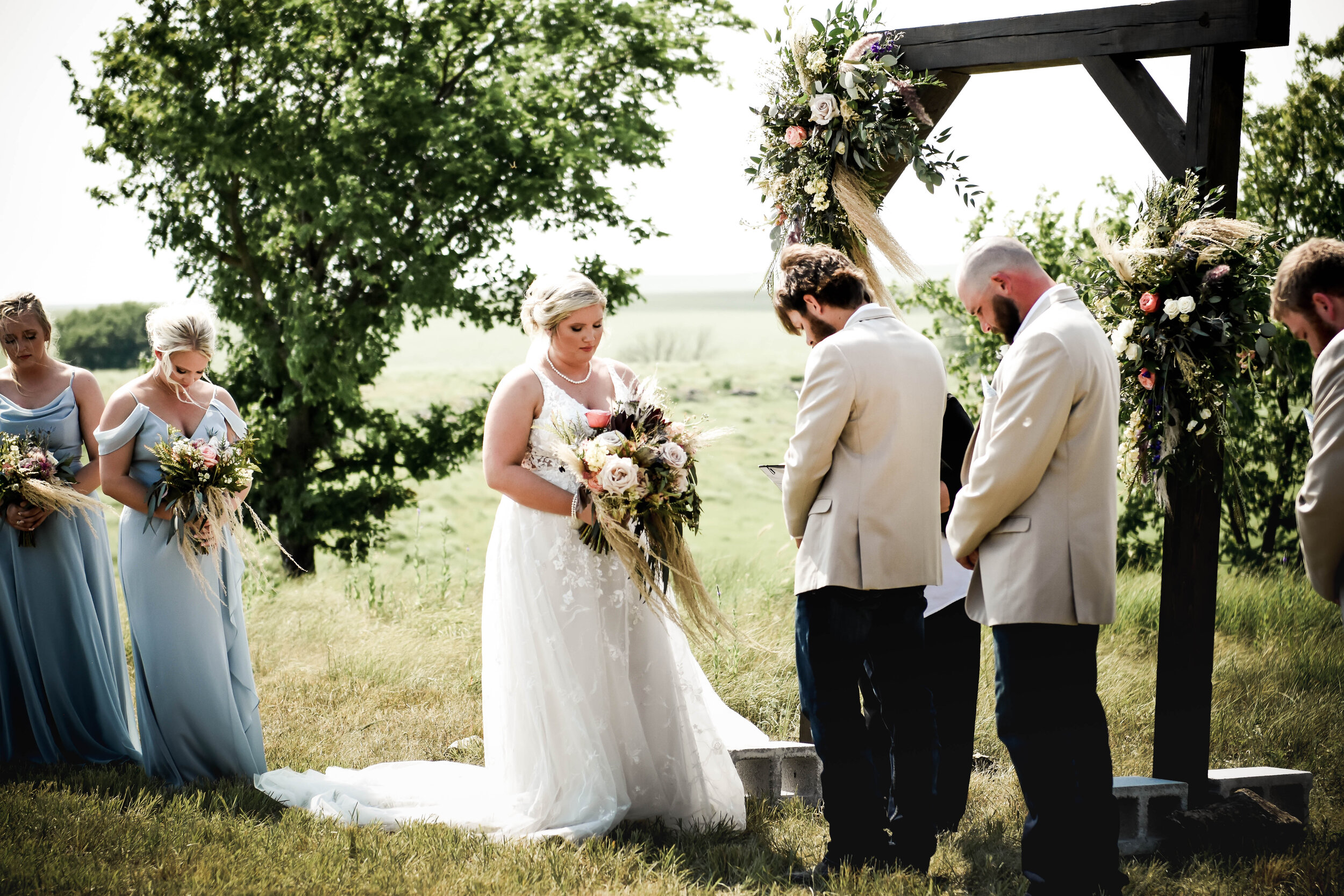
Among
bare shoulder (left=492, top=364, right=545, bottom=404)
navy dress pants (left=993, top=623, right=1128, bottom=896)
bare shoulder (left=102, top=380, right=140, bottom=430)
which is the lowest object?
navy dress pants (left=993, top=623, right=1128, bottom=896)

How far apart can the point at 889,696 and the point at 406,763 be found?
8.22 ft

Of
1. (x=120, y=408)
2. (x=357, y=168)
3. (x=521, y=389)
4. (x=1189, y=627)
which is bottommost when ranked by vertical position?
(x=1189, y=627)

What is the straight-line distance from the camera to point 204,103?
13914 mm

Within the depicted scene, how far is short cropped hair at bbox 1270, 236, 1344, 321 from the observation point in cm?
319

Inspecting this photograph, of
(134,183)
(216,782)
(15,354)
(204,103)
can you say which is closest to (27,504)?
(15,354)

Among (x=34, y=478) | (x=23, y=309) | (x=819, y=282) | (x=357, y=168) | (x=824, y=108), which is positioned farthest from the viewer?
(x=357, y=168)

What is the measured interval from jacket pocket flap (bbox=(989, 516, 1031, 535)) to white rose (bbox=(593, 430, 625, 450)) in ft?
4.80

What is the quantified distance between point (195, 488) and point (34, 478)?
0.95m

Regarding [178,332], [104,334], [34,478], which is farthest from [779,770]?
[104,334]

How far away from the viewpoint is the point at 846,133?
460 cm

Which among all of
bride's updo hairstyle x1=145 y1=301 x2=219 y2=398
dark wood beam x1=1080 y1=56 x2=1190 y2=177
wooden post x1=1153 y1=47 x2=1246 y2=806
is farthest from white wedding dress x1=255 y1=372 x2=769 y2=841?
dark wood beam x1=1080 y1=56 x2=1190 y2=177

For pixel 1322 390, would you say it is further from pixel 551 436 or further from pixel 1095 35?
pixel 551 436

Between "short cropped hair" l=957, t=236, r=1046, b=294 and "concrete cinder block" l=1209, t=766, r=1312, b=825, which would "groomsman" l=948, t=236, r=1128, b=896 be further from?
"concrete cinder block" l=1209, t=766, r=1312, b=825

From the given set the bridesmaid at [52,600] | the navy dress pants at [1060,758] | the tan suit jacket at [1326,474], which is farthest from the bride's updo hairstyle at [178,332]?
the tan suit jacket at [1326,474]
